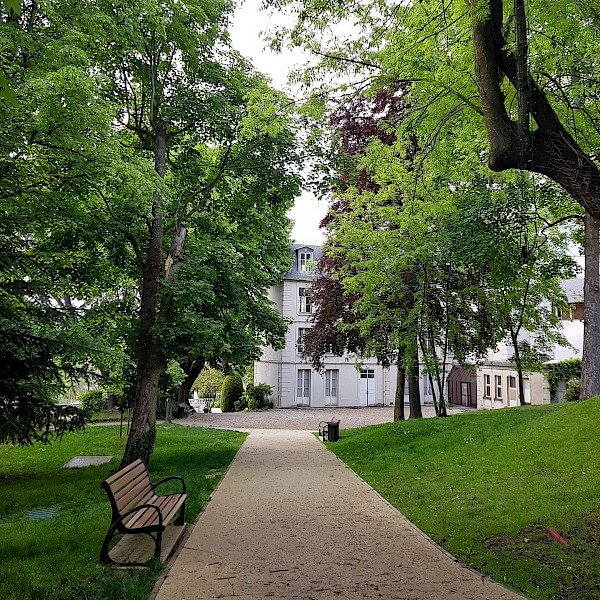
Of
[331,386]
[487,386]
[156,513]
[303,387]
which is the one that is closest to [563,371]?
[487,386]

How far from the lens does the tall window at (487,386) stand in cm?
3719

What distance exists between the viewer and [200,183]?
1360 cm

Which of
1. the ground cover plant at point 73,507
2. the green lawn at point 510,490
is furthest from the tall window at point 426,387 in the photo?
the green lawn at point 510,490

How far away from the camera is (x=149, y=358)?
12.4 meters

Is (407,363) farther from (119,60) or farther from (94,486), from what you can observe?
(119,60)

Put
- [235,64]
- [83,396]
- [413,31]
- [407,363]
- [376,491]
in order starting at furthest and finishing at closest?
1. [83,396]
2. [407,363]
3. [235,64]
4. [376,491]
5. [413,31]

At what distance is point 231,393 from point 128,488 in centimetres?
3359

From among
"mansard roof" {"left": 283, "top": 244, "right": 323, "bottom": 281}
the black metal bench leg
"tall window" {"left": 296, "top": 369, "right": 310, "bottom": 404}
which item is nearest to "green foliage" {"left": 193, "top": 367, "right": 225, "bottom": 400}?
"tall window" {"left": 296, "top": 369, "right": 310, "bottom": 404}

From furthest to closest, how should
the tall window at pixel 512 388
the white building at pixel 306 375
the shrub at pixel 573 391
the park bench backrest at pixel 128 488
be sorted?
the white building at pixel 306 375, the tall window at pixel 512 388, the shrub at pixel 573 391, the park bench backrest at pixel 128 488

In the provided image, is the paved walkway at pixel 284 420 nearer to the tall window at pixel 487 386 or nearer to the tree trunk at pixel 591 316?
the tall window at pixel 487 386

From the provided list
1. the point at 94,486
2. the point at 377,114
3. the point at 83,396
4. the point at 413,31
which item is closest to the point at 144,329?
the point at 94,486

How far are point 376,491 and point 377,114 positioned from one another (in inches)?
587

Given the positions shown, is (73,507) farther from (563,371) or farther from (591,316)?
(563,371)

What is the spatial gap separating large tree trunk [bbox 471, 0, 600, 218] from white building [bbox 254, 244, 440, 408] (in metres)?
34.1
